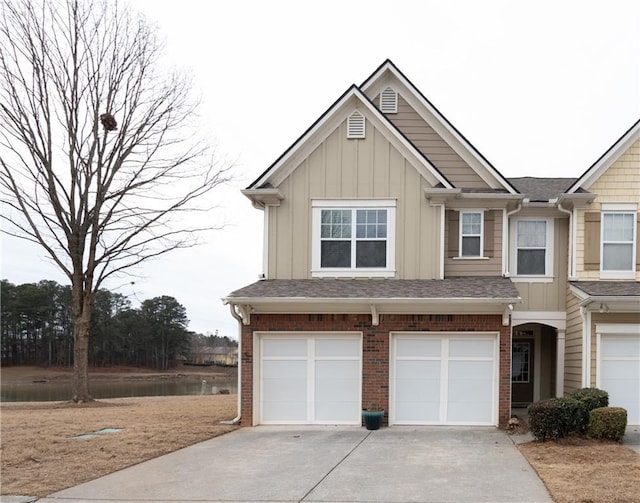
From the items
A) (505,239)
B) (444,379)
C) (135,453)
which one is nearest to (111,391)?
(444,379)

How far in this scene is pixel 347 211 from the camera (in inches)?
621

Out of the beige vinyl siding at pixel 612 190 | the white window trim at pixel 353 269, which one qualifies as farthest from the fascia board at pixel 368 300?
the beige vinyl siding at pixel 612 190

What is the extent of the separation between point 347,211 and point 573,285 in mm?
5662

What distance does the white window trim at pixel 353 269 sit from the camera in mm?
15609

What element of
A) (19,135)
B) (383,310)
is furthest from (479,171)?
(19,135)

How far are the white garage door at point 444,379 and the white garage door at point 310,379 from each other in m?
1.00

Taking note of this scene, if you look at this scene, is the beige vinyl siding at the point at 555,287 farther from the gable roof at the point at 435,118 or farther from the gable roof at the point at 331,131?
the gable roof at the point at 331,131

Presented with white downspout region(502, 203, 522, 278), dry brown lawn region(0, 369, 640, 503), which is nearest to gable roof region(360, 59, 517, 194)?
white downspout region(502, 203, 522, 278)

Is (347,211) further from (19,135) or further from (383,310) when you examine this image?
(19,135)

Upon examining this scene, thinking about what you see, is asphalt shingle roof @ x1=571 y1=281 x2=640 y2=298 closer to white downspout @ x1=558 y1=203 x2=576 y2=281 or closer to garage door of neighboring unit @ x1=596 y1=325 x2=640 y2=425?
white downspout @ x1=558 y1=203 x2=576 y2=281

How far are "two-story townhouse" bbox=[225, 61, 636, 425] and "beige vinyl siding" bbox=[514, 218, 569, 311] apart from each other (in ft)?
0.08

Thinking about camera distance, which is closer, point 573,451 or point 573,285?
point 573,451

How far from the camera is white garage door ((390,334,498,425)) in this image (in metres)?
14.6

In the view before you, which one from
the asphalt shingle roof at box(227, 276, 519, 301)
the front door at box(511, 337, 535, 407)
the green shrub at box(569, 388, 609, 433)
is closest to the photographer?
the green shrub at box(569, 388, 609, 433)
